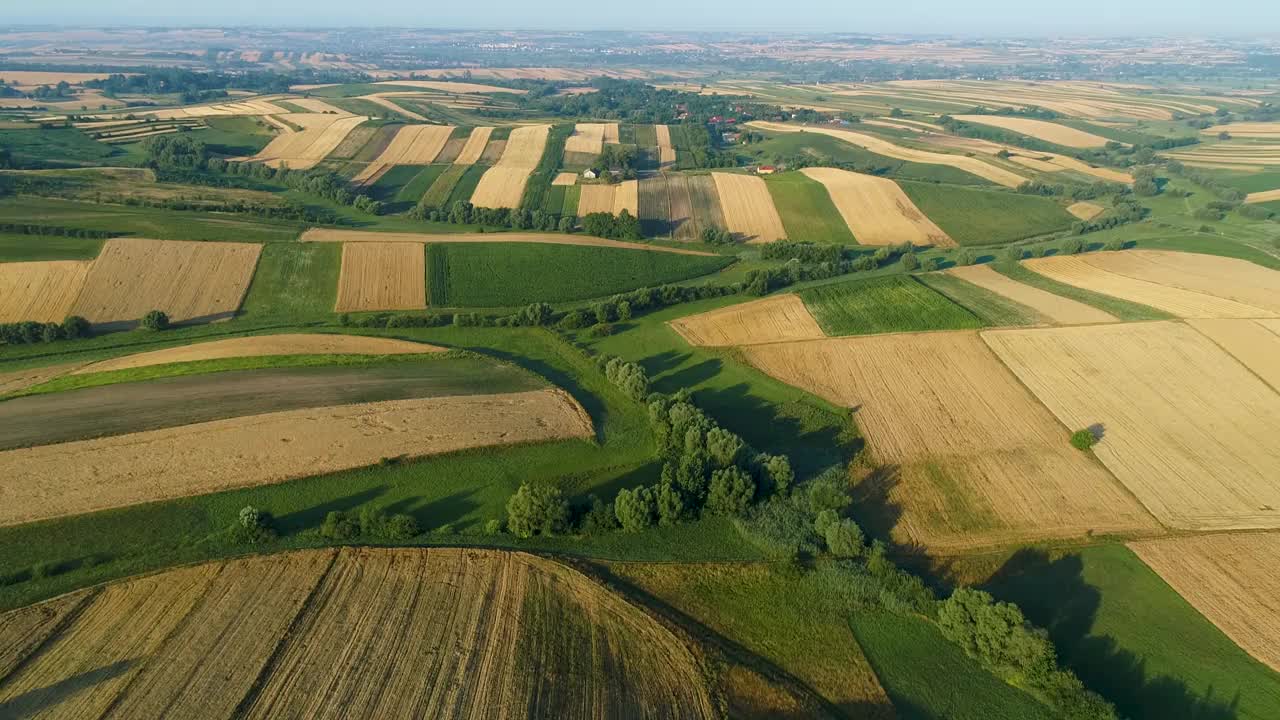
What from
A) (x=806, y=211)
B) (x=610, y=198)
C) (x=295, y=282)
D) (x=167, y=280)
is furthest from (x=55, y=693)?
(x=806, y=211)

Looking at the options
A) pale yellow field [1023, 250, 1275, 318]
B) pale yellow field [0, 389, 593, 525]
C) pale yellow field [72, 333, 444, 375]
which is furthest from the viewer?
pale yellow field [1023, 250, 1275, 318]

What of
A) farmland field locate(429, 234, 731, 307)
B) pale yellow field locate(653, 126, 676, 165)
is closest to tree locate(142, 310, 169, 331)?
A: farmland field locate(429, 234, 731, 307)

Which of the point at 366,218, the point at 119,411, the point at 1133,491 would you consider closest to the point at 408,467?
the point at 119,411

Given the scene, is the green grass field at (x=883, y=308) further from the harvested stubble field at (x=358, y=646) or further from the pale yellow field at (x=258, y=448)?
the harvested stubble field at (x=358, y=646)

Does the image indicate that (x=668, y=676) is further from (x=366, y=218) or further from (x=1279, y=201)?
(x=1279, y=201)

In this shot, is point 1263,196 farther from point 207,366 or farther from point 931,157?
point 207,366

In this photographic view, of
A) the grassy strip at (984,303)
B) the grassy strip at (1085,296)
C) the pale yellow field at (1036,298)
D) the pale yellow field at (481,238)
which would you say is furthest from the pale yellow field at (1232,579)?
the pale yellow field at (481,238)

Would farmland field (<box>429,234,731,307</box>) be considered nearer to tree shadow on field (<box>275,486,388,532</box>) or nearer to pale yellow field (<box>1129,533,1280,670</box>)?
tree shadow on field (<box>275,486,388,532</box>)
